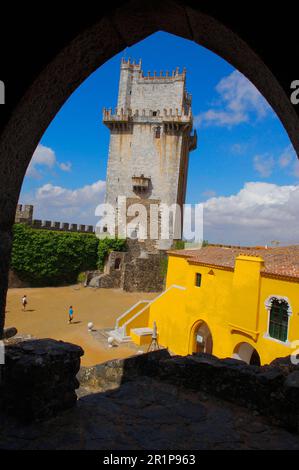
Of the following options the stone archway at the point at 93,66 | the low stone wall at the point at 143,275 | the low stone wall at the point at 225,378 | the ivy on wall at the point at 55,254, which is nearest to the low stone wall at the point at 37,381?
the stone archway at the point at 93,66

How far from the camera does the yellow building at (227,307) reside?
12.4 meters

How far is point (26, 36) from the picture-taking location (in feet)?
6.59

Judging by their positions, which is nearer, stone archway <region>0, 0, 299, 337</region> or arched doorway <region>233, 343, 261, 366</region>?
stone archway <region>0, 0, 299, 337</region>

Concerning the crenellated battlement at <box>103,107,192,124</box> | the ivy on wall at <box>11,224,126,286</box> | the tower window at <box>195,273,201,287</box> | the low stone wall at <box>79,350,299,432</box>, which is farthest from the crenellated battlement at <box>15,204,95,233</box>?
the low stone wall at <box>79,350,299,432</box>

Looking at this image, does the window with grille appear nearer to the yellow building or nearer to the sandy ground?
the yellow building

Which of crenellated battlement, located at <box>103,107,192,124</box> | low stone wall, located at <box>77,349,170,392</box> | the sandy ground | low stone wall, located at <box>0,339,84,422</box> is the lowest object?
the sandy ground

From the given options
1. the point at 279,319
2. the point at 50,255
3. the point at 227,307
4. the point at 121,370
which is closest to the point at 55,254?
the point at 50,255

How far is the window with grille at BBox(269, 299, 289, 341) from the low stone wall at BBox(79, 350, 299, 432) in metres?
7.31

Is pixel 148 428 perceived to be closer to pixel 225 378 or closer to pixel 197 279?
pixel 225 378

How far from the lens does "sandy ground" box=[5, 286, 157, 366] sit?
1589cm

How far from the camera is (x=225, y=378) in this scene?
4.37 m

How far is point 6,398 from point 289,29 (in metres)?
3.67

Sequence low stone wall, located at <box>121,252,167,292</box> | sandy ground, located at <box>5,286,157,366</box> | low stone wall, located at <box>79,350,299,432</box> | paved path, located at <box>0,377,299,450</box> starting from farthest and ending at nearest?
low stone wall, located at <box>121,252,167,292</box>
sandy ground, located at <box>5,286,157,366</box>
low stone wall, located at <box>79,350,299,432</box>
paved path, located at <box>0,377,299,450</box>

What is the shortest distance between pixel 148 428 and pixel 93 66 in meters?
3.32
